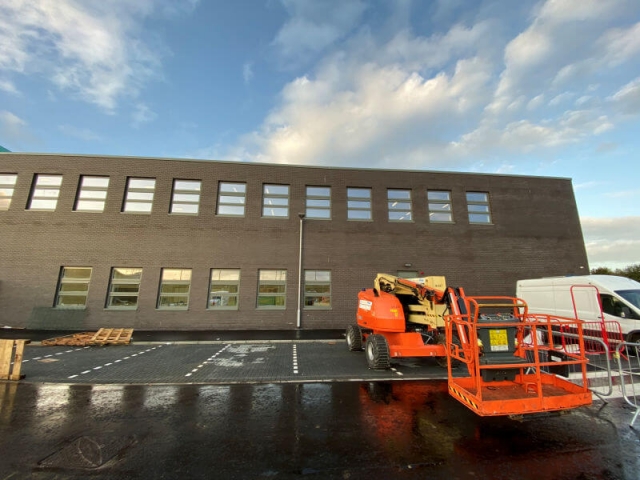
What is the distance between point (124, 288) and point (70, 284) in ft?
9.08

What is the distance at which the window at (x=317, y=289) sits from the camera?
50.0 feet

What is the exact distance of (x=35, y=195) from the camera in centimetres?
1550

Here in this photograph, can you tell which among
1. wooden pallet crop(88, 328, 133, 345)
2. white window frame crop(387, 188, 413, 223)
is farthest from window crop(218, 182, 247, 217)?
white window frame crop(387, 188, 413, 223)

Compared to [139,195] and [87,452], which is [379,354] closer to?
[87,452]

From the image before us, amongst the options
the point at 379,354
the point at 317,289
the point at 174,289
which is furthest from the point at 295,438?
the point at 174,289

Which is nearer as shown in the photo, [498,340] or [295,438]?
[295,438]

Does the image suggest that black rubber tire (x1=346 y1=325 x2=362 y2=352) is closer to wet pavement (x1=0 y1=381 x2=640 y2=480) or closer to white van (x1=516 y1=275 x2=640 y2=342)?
wet pavement (x1=0 y1=381 x2=640 y2=480)

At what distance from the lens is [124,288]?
14.6 meters

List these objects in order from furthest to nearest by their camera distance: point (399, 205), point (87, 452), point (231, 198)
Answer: point (399, 205), point (231, 198), point (87, 452)

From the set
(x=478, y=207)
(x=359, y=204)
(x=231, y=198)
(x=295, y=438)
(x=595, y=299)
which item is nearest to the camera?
(x=295, y=438)

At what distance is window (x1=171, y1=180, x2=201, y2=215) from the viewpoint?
15.8 metres

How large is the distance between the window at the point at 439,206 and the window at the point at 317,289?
753 cm

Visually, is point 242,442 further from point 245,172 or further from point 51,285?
point 51,285

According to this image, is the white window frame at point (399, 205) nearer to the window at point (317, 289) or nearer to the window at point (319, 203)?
the window at point (319, 203)
